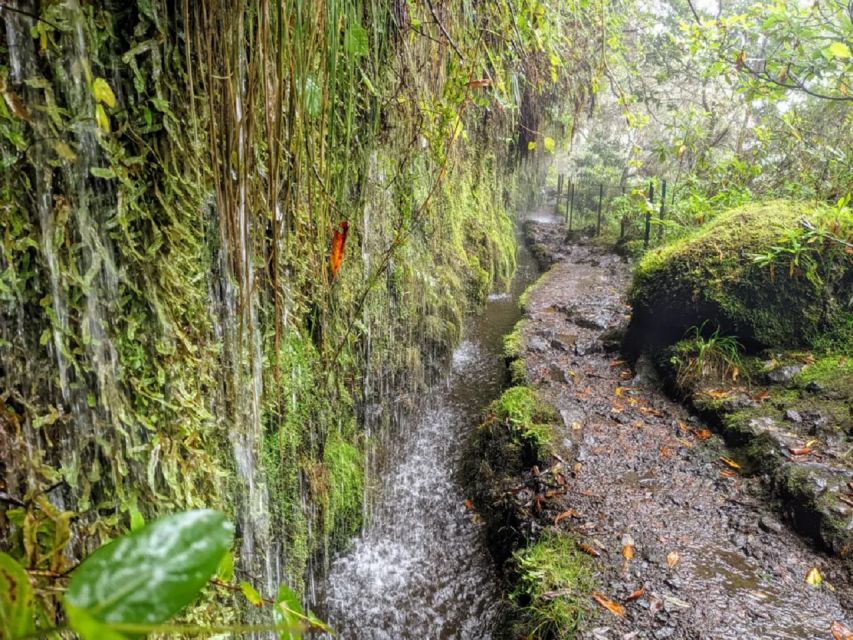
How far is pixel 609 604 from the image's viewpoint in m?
2.62

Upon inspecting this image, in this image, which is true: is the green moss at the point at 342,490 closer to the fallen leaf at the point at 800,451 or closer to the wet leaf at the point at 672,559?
the wet leaf at the point at 672,559

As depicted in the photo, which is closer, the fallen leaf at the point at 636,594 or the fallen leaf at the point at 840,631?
the fallen leaf at the point at 840,631

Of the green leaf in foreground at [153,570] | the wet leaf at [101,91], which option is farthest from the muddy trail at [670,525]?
the wet leaf at [101,91]

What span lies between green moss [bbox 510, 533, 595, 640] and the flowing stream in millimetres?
335

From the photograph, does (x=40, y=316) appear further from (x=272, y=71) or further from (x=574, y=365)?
(x=574, y=365)

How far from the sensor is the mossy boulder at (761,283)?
453 centimetres

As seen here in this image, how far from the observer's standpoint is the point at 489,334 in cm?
695

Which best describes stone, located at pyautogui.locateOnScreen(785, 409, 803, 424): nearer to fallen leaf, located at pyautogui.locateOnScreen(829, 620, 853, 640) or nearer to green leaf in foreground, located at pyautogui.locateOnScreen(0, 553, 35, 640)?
fallen leaf, located at pyautogui.locateOnScreen(829, 620, 853, 640)

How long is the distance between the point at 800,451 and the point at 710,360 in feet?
4.31

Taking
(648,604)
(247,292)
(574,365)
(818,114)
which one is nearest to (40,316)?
(247,292)

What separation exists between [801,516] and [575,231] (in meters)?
11.2

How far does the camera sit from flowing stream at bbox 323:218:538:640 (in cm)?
303

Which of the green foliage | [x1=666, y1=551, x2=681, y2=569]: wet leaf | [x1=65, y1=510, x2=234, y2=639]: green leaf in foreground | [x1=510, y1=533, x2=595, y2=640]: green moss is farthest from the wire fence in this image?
[x1=65, y1=510, x2=234, y2=639]: green leaf in foreground

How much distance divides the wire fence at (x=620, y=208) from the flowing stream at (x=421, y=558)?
14.5ft
